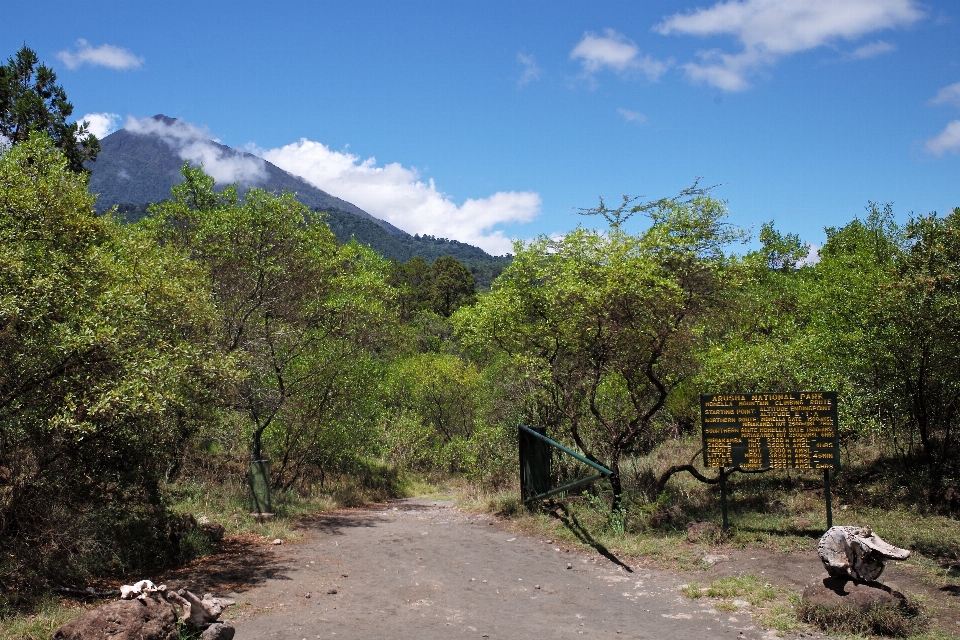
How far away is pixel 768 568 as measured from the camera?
9.20 metres

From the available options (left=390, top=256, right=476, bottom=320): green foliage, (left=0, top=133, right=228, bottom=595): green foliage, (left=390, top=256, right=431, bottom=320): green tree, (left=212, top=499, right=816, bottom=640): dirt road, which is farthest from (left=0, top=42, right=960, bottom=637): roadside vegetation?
(left=390, top=256, right=476, bottom=320): green foliage

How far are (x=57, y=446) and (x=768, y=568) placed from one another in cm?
920

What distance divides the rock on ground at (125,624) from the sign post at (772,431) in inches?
319

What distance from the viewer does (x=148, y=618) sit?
19.2 ft

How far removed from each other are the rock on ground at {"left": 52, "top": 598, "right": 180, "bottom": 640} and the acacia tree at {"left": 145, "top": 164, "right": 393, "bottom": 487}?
25.9ft

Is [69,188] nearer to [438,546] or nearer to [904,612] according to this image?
[438,546]

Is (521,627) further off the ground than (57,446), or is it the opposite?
(57,446)

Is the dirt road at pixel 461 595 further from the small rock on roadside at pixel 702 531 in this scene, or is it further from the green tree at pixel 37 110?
the green tree at pixel 37 110

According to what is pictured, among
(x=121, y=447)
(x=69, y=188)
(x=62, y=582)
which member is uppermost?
(x=69, y=188)

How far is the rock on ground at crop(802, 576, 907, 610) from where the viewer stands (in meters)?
7.09

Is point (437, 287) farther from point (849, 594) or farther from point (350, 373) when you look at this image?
point (849, 594)

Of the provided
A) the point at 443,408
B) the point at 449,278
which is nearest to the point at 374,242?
the point at 449,278

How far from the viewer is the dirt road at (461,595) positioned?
7062 mm

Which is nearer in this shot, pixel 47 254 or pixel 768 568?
pixel 47 254
